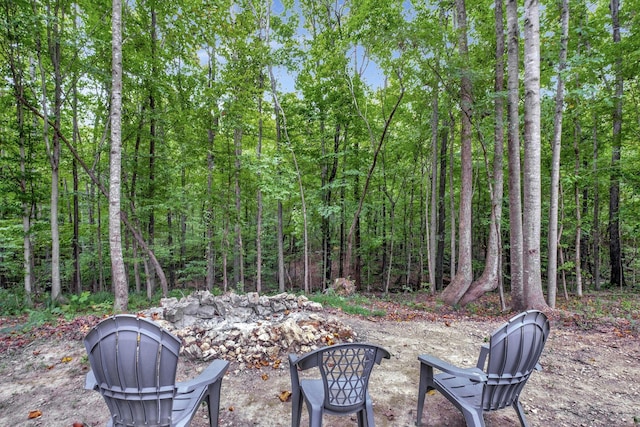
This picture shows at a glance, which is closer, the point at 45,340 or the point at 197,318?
the point at 45,340

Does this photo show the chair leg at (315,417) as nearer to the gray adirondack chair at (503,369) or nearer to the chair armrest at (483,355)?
the gray adirondack chair at (503,369)

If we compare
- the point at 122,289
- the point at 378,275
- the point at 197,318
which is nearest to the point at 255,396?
the point at 197,318

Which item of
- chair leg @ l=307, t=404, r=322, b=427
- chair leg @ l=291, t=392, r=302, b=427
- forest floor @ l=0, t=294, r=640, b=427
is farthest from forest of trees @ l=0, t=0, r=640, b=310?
chair leg @ l=307, t=404, r=322, b=427

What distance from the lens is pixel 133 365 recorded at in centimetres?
148

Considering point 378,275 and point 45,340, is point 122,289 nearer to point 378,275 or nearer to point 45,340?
point 45,340

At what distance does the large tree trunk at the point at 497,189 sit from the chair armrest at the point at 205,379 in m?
5.98

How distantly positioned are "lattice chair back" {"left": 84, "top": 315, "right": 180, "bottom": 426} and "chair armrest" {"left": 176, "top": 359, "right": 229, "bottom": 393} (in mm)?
91

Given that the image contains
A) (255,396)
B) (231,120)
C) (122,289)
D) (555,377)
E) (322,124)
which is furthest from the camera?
(322,124)

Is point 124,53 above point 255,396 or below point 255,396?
above

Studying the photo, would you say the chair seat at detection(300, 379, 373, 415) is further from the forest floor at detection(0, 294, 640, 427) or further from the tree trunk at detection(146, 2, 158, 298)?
the tree trunk at detection(146, 2, 158, 298)

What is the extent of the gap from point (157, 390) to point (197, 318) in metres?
2.87

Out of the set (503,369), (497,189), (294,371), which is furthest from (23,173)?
(497,189)

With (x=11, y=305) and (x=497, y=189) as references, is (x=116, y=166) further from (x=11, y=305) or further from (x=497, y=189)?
(x=497, y=189)

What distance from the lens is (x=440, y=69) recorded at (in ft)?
20.1
